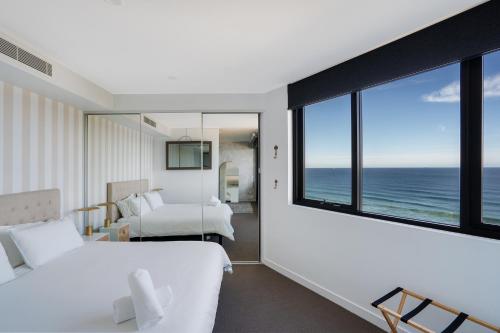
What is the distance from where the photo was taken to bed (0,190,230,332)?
1.28 metres

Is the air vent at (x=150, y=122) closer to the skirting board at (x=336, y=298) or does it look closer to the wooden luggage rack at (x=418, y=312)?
the skirting board at (x=336, y=298)

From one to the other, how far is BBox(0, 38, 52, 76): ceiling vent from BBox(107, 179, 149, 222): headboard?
174cm

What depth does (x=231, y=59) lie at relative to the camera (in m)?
2.38

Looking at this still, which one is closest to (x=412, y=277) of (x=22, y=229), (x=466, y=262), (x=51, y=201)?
(x=466, y=262)

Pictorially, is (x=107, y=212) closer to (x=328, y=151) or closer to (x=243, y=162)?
(x=243, y=162)

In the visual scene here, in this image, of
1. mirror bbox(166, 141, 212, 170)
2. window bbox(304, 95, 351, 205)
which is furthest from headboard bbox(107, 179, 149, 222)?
window bbox(304, 95, 351, 205)

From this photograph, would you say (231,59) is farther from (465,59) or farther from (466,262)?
(466,262)

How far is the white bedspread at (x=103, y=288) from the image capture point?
4.18ft

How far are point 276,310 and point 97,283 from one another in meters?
1.62

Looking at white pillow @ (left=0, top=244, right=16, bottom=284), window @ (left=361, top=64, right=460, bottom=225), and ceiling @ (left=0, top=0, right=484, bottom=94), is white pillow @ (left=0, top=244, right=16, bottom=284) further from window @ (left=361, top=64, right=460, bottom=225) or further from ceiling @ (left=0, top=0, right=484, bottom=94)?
window @ (left=361, top=64, right=460, bottom=225)

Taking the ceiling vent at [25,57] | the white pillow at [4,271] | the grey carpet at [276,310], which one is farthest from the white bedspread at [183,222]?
the ceiling vent at [25,57]

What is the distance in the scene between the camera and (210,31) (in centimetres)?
188

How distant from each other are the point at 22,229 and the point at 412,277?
3340 mm

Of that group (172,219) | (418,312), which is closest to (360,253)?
(418,312)
